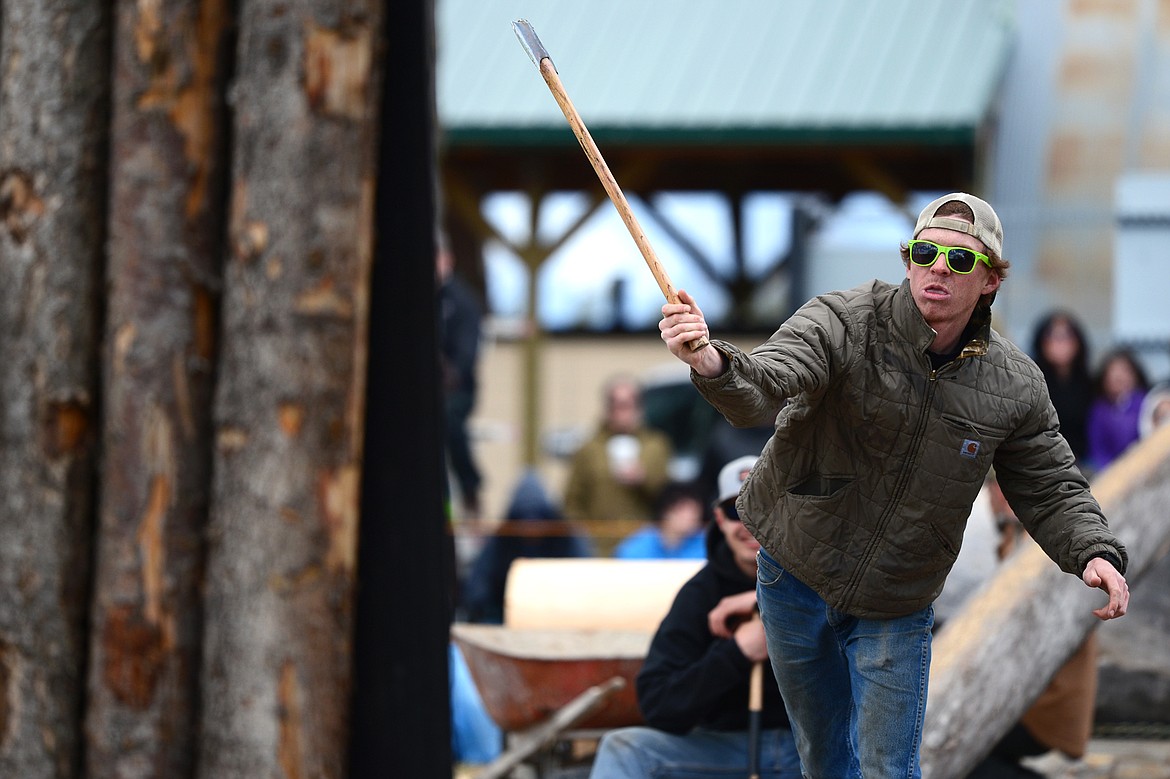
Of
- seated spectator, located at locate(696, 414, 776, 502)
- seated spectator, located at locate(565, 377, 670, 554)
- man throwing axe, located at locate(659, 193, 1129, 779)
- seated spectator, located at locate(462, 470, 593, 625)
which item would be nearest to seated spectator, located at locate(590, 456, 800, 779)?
man throwing axe, located at locate(659, 193, 1129, 779)

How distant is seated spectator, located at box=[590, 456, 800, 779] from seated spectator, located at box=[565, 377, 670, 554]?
436 cm

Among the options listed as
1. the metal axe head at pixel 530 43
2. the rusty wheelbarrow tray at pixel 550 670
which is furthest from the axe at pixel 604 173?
the rusty wheelbarrow tray at pixel 550 670

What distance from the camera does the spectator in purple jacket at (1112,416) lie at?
20.8 ft

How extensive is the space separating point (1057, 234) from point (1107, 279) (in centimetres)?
39

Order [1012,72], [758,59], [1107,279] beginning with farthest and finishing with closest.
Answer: [758,59] < [1012,72] < [1107,279]

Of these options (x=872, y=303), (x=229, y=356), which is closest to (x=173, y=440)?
(x=229, y=356)

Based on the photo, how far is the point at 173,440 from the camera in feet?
11.1

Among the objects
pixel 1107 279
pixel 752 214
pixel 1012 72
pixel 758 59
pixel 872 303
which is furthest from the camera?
pixel 752 214

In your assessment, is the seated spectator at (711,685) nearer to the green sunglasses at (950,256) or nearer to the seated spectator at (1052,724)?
the seated spectator at (1052,724)

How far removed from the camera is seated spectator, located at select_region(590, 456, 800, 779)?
150 inches

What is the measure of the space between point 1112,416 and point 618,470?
286cm

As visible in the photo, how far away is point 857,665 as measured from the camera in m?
2.79

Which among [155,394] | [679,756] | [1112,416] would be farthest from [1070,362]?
[155,394]

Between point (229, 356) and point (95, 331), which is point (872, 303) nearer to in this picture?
point (229, 356)
